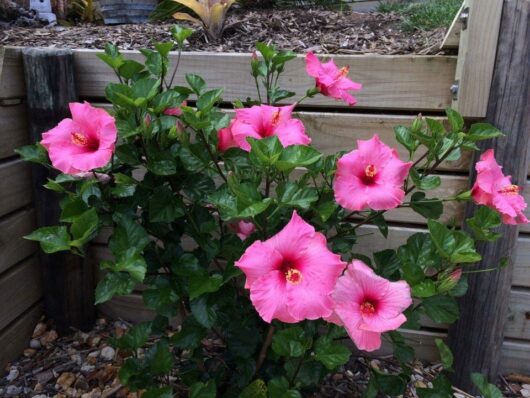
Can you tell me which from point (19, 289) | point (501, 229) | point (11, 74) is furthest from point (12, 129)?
point (501, 229)

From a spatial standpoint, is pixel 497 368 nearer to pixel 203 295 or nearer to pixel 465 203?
pixel 465 203

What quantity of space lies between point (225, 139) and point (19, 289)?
103 cm

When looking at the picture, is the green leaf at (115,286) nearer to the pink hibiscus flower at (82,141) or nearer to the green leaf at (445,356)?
the pink hibiscus flower at (82,141)

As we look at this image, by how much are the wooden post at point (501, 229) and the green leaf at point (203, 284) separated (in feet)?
2.48

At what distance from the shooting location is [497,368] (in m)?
1.68

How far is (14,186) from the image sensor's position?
166 centimetres

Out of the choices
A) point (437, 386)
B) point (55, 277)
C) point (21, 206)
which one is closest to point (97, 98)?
point (21, 206)

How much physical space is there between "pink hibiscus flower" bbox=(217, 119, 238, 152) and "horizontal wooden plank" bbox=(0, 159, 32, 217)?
2.78 feet

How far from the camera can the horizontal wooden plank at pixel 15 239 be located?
161cm

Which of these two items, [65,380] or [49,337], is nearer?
[65,380]

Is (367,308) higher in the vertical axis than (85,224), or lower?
lower

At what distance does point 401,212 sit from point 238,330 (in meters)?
0.71

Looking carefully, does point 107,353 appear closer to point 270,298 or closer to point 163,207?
point 163,207

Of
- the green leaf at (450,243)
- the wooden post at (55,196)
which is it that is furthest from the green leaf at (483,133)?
the wooden post at (55,196)
